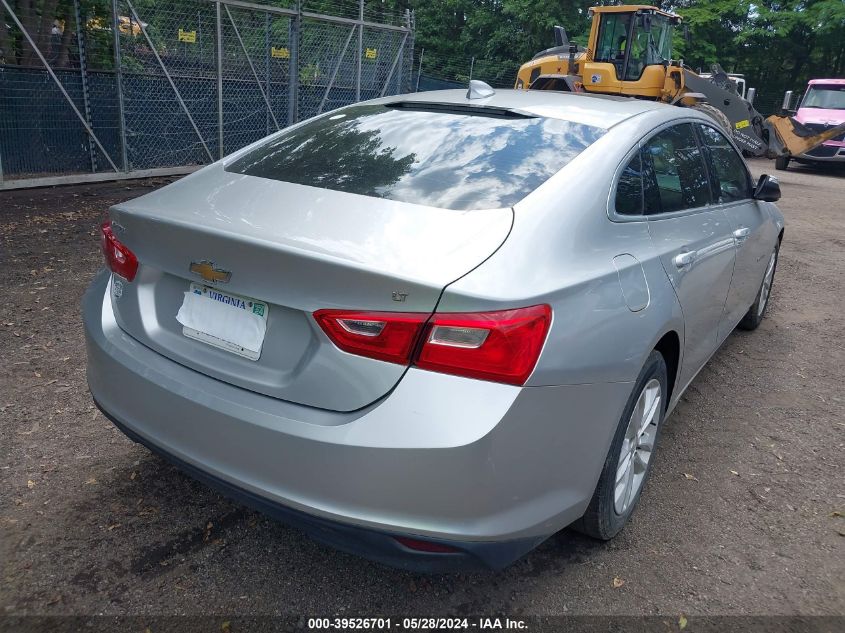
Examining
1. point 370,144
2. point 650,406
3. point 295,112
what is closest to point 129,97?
point 295,112

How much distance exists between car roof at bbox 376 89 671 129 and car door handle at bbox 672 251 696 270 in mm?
599

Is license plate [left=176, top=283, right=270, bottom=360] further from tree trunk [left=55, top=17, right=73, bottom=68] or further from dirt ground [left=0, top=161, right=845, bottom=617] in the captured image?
tree trunk [left=55, top=17, right=73, bottom=68]

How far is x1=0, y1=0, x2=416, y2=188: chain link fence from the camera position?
8.92 m

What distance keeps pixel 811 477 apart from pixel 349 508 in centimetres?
253

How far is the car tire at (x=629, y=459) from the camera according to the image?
8.21 feet

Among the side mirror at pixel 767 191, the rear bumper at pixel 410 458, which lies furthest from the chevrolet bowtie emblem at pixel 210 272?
the side mirror at pixel 767 191

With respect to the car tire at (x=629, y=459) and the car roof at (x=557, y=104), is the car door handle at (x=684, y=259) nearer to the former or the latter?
the car tire at (x=629, y=459)

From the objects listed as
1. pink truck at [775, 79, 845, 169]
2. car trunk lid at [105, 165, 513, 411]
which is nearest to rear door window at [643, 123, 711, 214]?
car trunk lid at [105, 165, 513, 411]

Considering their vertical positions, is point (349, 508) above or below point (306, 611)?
above

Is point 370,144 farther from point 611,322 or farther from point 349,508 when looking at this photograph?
point 349,508

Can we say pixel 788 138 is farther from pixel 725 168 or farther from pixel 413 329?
pixel 413 329

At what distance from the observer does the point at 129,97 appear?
381 inches

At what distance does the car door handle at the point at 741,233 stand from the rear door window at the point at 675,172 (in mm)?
355

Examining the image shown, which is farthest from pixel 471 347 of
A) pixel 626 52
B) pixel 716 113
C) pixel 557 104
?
pixel 626 52
